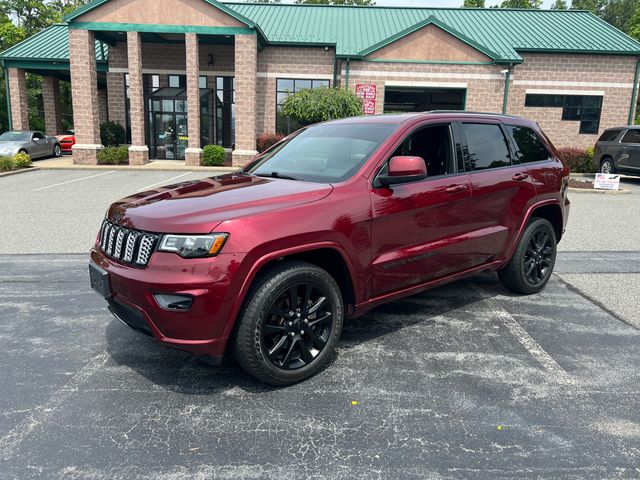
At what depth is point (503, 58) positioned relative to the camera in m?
22.2

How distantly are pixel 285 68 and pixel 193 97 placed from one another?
5.12m

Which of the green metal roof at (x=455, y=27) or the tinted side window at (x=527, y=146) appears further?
the green metal roof at (x=455, y=27)

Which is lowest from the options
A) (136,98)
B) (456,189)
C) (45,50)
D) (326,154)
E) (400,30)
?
(456,189)

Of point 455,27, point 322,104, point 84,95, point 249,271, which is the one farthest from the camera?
point 455,27

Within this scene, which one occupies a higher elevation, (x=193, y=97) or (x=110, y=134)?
(x=193, y=97)

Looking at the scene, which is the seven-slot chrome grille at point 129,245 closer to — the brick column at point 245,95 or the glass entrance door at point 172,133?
the brick column at point 245,95

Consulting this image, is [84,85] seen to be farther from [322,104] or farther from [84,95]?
[322,104]

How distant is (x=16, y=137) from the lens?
23141 millimetres

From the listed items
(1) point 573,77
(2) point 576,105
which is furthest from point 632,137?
(1) point 573,77

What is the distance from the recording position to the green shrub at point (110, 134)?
79.2ft

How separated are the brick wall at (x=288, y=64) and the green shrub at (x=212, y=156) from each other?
3.84 metres

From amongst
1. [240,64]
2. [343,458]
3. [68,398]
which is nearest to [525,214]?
[343,458]

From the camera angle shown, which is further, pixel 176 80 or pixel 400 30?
pixel 400 30

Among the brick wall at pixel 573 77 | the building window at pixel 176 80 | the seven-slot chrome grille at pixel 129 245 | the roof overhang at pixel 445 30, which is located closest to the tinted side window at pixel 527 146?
the seven-slot chrome grille at pixel 129 245
